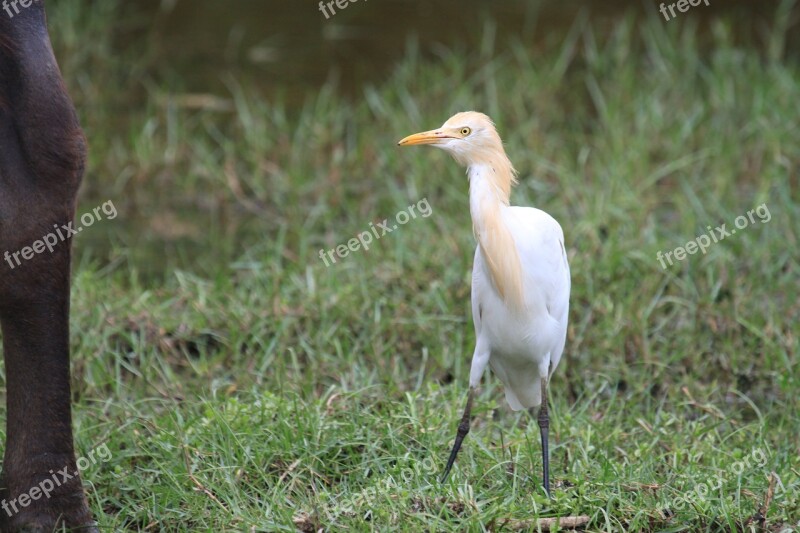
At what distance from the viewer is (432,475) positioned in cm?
376

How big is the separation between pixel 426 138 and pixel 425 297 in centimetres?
Result: 172

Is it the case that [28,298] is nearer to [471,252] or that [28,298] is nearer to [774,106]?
[471,252]

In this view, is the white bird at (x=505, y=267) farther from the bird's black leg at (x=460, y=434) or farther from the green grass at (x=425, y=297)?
the green grass at (x=425, y=297)

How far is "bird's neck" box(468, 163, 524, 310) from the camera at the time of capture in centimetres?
352

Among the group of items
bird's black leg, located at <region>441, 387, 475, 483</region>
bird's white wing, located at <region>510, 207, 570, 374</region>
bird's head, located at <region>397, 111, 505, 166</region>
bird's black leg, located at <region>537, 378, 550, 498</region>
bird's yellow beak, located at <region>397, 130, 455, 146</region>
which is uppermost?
bird's yellow beak, located at <region>397, 130, 455, 146</region>

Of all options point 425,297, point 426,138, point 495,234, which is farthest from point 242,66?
point 495,234

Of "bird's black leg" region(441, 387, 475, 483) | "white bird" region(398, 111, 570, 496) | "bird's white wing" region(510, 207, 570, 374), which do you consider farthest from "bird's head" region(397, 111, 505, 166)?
"bird's black leg" region(441, 387, 475, 483)

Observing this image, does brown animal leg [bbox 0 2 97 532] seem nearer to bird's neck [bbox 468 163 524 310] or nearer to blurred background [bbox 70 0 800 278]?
bird's neck [bbox 468 163 524 310]

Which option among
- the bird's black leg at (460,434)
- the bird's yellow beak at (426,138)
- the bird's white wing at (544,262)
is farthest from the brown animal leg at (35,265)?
the bird's white wing at (544,262)

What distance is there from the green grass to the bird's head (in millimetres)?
965

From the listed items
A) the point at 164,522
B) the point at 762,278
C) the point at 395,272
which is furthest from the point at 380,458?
the point at 762,278

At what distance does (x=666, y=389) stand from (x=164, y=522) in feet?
6.76

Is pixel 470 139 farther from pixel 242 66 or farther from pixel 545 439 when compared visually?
pixel 242 66

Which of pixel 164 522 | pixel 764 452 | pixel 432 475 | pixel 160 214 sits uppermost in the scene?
pixel 160 214
